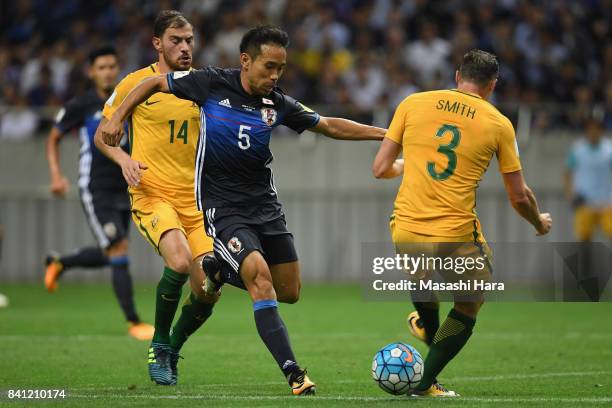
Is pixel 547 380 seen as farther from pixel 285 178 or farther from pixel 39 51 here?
pixel 39 51

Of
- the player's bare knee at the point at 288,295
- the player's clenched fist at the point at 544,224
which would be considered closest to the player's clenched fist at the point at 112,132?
the player's bare knee at the point at 288,295

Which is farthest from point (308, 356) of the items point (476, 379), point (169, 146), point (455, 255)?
point (455, 255)

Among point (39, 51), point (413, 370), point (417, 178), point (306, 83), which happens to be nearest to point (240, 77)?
point (417, 178)

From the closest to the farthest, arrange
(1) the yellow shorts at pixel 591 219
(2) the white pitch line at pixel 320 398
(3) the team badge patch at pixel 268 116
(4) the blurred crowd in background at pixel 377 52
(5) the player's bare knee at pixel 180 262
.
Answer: (2) the white pitch line at pixel 320 398
(3) the team badge patch at pixel 268 116
(5) the player's bare knee at pixel 180 262
(1) the yellow shorts at pixel 591 219
(4) the blurred crowd in background at pixel 377 52

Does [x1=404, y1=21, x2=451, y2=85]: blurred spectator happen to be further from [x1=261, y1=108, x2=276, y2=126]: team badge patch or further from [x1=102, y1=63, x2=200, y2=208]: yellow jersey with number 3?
[x1=261, y1=108, x2=276, y2=126]: team badge patch

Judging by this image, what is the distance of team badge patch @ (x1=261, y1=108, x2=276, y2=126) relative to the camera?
27.6 ft

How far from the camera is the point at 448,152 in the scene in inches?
320

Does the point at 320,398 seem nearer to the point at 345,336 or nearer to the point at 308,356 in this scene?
the point at 308,356

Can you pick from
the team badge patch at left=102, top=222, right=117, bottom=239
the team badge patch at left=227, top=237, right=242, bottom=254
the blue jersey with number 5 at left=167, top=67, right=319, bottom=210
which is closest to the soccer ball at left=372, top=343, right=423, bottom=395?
the team badge patch at left=227, top=237, right=242, bottom=254

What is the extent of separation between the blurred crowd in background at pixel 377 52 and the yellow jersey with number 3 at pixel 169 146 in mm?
9623

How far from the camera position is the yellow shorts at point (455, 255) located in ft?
26.4

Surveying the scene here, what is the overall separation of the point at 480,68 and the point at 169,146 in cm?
264

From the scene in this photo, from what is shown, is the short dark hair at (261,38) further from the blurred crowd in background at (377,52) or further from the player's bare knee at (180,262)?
the blurred crowd in background at (377,52)

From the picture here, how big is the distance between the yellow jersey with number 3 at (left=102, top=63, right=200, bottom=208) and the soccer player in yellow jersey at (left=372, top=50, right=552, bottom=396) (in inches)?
75.3
